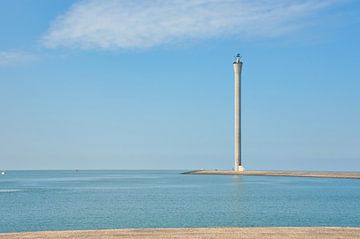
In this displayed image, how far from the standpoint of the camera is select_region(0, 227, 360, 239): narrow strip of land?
87.3 ft

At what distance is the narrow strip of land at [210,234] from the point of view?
26.6 meters

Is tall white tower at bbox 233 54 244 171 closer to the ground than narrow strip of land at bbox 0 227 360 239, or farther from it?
farther from it

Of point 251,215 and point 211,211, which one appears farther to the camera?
point 211,211

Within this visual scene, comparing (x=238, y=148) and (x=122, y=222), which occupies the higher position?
(x=238, y=148)

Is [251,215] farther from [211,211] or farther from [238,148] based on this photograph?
[238,148]

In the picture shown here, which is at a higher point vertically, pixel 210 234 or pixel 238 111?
pixel 238 111

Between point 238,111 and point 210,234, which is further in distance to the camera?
point 238,111

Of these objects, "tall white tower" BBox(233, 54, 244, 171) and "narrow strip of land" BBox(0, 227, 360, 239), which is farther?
"tall white tower" BBox(233, 54, 244, 171)

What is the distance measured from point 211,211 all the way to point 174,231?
29171mm

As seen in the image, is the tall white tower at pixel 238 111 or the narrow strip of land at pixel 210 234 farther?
the tall white tower at pixel 238 111

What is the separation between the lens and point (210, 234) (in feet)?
89.7

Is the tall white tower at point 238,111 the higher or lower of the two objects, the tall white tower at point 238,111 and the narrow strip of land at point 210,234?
the higher

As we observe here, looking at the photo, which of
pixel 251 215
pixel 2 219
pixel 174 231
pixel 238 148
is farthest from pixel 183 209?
pixel 238 148

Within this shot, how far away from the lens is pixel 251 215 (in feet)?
173
